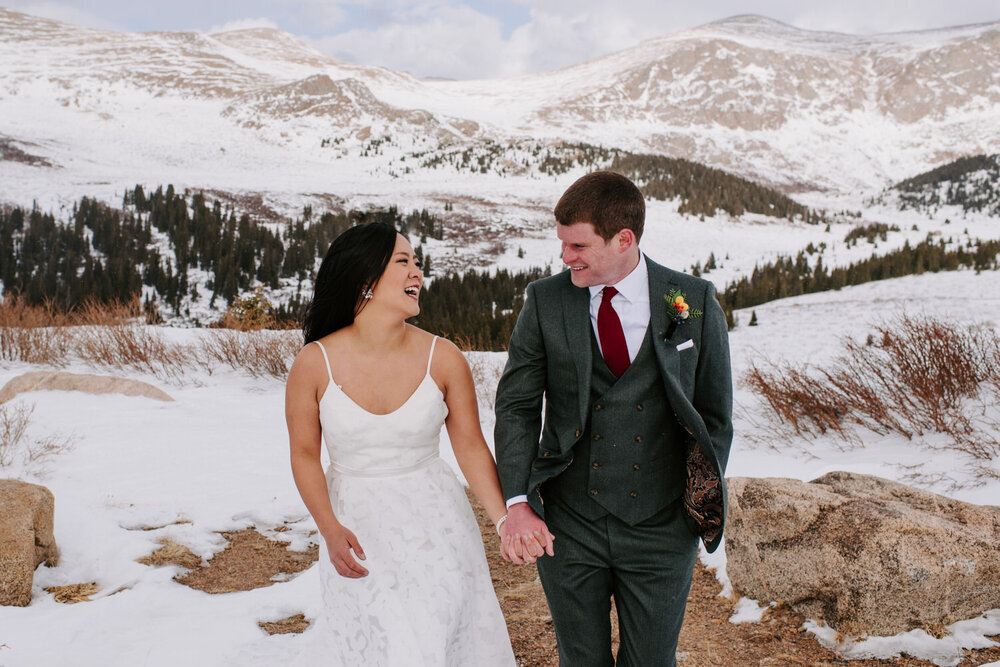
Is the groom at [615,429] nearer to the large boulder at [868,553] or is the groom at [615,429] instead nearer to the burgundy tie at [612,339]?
the burgundy tie at [612,339]

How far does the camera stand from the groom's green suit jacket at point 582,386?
6.52 feet

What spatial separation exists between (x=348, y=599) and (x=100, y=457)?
18.2 ft

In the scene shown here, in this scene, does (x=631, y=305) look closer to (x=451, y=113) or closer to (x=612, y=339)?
(x=612, y=339)

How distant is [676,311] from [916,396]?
20.3ft

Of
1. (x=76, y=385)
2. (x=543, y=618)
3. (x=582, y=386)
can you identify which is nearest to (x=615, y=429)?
(x=582, y=386)

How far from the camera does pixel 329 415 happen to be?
7.52 ft

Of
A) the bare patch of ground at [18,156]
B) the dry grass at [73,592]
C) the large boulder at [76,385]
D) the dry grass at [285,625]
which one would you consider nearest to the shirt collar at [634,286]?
the dry grass at [285,625]

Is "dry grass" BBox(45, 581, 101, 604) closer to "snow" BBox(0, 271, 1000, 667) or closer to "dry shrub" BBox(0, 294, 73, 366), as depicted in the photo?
"snow" BBox(0, 271, 1000, 667)

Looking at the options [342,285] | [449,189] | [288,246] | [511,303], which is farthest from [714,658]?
[449,189]

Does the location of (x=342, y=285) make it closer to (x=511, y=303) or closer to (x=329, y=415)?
(x=329, y=415)

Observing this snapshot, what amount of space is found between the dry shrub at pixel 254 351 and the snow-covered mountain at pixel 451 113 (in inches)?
932

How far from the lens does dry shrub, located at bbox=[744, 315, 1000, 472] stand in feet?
21.2

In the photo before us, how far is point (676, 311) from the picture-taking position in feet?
6.59

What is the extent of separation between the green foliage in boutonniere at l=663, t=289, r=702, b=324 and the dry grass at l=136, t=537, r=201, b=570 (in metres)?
4.20
